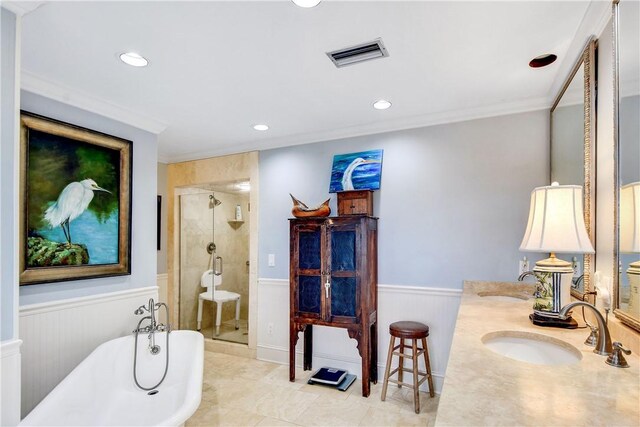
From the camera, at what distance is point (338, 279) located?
120 inches

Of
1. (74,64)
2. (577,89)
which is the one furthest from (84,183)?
(577,89)

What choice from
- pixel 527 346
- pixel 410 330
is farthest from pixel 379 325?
pixel 527 346

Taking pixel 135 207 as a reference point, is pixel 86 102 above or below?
above

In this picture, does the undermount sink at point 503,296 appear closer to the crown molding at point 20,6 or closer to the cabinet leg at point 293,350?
the cabinet leg at point 293,350

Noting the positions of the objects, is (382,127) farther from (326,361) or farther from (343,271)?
(326,361)

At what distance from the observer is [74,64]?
2129 mm

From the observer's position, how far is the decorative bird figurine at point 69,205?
7.78 feet

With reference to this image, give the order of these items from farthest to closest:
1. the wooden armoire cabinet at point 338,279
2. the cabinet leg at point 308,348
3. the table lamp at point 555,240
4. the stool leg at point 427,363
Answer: the cabinet leg at point 308,348, the wooden armoire cabinet at point 338,279, the stool leg at point 427,363, the table lamp at point 555,240

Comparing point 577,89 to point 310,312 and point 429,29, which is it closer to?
point 429,29

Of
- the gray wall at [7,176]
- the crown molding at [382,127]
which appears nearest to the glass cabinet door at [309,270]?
the crown molding at [382,127]

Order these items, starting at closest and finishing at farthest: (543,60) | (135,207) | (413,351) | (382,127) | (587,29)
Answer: (587,29) < (543,60) < (413,351) < (135,207) < (382,127)

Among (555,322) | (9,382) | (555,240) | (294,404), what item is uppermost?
(555,240)

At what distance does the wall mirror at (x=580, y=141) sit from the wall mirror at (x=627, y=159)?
379mm

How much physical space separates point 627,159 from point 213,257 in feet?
13.2
